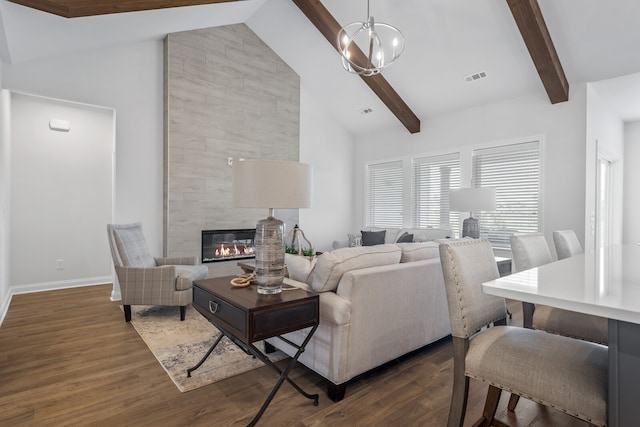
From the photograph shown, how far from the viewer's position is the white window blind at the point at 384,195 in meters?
6.79

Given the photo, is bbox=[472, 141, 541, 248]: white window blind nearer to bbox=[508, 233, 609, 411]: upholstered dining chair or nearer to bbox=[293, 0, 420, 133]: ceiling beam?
bbox=[293, 0, 420, 133]: ceiling beam

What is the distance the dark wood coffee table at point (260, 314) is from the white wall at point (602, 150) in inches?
169

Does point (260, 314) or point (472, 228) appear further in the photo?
point (472, 228)

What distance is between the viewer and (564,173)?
15.0 feet

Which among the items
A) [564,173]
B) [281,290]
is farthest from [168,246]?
[564,173]

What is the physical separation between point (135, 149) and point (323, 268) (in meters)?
3.86

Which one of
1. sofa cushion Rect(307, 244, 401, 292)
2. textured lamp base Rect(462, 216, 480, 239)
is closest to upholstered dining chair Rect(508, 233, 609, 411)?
sofa cushion Rect(307, 244, 401, 292)

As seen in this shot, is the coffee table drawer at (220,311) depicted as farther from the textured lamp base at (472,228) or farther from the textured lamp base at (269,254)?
the textured lamp base at (472,228)

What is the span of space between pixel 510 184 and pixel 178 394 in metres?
5.03

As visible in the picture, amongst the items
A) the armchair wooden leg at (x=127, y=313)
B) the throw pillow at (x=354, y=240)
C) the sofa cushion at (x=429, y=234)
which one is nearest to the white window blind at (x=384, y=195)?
the throw pillow at (x=354, y=240)

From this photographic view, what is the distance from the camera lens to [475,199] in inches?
168

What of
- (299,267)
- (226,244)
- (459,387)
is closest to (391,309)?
(299,267)

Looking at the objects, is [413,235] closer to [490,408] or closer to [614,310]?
[490,408]

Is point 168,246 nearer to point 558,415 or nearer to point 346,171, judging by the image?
point 346,171
